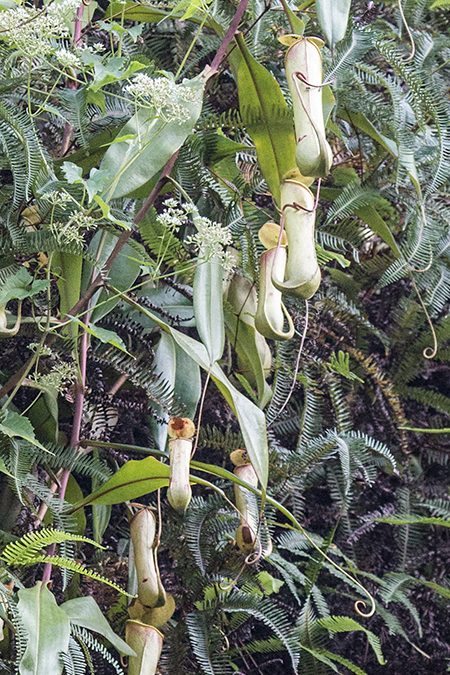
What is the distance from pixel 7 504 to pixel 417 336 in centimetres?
77

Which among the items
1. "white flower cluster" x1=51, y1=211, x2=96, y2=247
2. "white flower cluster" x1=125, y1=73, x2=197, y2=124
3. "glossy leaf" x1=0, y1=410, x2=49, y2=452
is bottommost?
"glossy leaf" x1=0, y1=410, x2=49, y2=452

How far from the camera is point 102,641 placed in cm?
74

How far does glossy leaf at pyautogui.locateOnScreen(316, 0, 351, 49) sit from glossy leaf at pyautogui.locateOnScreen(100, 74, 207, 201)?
13 cm

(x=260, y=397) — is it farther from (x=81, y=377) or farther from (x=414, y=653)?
(x=414, y=653)

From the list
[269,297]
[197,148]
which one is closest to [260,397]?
[269,297]

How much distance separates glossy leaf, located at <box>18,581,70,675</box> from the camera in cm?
50

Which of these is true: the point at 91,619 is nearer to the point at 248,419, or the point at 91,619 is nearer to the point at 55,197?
the point at 248,419

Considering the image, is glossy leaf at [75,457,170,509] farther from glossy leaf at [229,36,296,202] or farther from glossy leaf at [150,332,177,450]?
glossy leaf at [229,36,296,202]

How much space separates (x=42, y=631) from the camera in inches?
20.7

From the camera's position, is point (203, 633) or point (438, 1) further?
point (438, 1)

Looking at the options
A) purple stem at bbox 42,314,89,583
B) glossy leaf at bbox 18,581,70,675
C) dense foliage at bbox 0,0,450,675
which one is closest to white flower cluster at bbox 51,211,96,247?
dense foliage at bbox 0,0,450,675

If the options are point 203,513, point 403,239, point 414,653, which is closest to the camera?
point 203,513

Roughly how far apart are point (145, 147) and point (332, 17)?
0.68ft

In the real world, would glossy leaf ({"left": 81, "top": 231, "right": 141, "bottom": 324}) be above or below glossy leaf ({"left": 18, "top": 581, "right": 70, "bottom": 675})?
above
